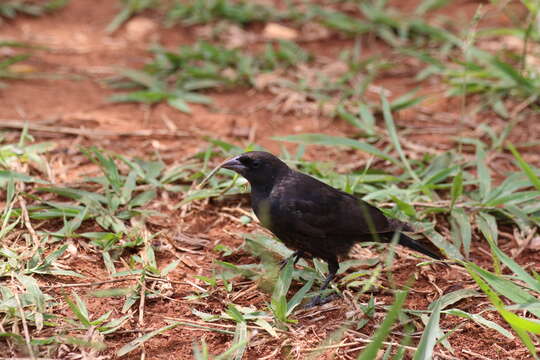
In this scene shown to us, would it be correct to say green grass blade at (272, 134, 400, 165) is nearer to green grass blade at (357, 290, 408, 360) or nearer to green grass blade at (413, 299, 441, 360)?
green grass blade at (413, 299, 441, 360)

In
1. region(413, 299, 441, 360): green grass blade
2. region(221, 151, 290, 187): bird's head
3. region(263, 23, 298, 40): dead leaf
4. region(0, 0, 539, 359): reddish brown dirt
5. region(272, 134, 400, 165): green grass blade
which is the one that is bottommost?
region(0, 0, 539, 359): reddish brown dirt

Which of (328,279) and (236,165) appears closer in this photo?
(328,279)

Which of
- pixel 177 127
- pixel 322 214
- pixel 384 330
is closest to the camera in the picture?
pixel 384 330

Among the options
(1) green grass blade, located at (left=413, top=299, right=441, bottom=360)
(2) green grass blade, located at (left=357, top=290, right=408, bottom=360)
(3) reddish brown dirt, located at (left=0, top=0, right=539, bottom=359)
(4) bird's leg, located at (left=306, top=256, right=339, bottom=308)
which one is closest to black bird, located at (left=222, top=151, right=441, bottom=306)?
(4) bird's leg, located at (left=306, top=256, right=339, bottom=308)

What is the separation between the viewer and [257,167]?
3.70m

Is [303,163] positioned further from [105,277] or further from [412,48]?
[412,48]

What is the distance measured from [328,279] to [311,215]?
1.17 feet

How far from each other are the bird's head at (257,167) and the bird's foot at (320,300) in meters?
0.70

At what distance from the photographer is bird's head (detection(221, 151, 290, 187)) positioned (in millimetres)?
3701

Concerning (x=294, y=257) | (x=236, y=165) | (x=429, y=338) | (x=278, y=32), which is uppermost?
(x=236, y=165)

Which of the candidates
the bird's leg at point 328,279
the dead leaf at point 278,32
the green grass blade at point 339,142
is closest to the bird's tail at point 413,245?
the bird's leg at point 328,279

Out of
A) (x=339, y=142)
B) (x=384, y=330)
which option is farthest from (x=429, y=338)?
(x=339, y=142)

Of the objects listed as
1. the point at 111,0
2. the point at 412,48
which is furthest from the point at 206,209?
the point at 111,0

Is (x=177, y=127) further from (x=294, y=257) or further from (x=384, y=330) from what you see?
(x=384, y=330)
